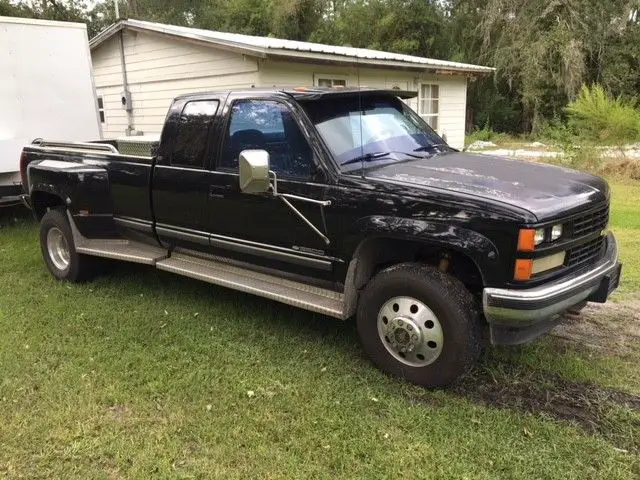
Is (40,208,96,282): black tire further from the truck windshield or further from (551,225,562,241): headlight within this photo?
(551,225,562,241): headlight

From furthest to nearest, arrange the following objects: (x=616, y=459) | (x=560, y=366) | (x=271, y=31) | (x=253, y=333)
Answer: (x=271, y=31) → (x=253, y=333) → (x=560, y=366) → (x=616, y=459)

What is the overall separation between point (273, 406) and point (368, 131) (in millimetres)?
2119

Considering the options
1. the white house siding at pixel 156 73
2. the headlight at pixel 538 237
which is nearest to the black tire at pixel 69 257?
the headlight at pixel 538 237

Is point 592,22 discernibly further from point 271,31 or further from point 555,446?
point 555,446

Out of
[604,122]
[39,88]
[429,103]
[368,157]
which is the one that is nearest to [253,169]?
[368,157]

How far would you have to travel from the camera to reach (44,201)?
20.5ft

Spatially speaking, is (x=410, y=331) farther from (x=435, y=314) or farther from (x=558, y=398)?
(x=558, y=398)

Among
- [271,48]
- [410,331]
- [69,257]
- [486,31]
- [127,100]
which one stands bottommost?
[69,257]

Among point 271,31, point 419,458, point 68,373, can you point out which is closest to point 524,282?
point 419,458

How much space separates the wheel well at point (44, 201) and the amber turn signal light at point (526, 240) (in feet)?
15.5

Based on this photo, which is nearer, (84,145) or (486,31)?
(84,145)

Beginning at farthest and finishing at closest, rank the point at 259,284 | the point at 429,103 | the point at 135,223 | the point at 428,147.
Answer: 1. the point at 429,103
2. the point at 135,223
3. the point at 428,147
4. the point at 259,284

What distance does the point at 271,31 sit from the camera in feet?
95.8

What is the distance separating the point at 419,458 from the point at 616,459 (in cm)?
103
